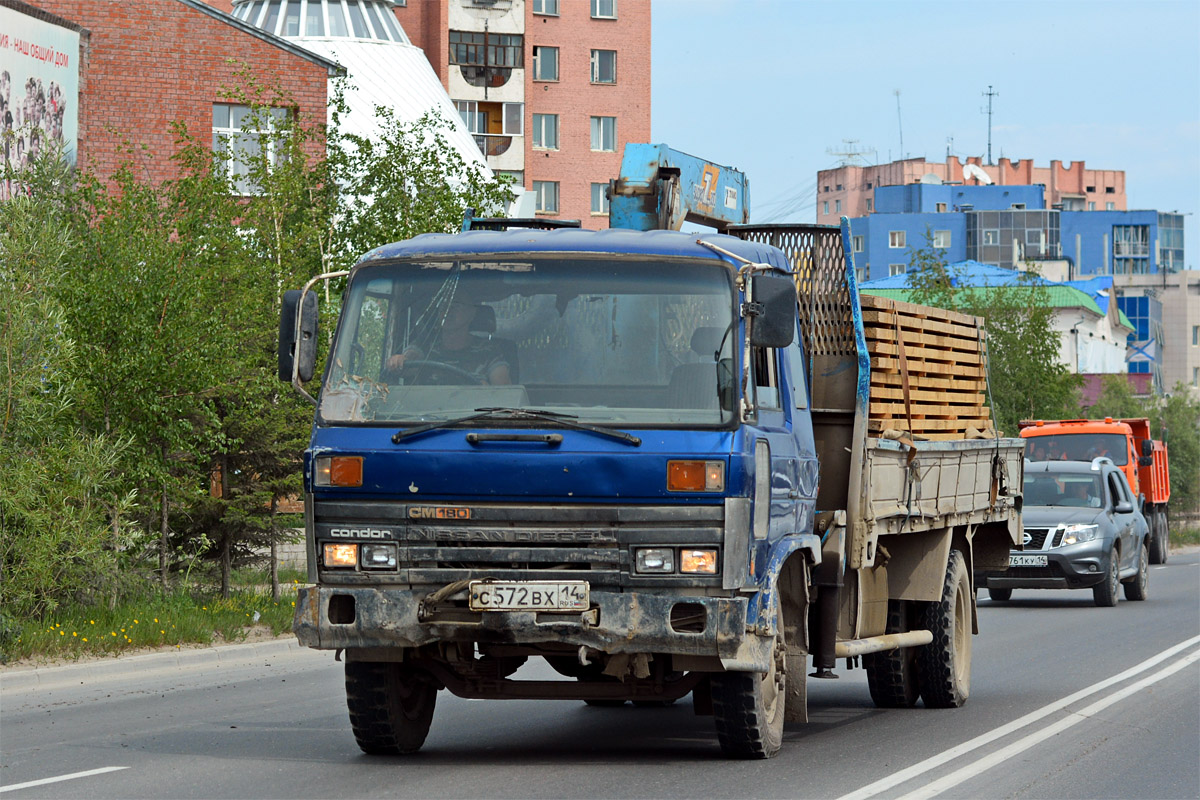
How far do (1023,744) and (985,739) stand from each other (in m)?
0.31

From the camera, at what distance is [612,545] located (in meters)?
8.13

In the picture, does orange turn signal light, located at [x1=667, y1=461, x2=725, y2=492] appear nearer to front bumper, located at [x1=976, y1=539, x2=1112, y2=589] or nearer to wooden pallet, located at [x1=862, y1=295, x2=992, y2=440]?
wooden pallet, located at [x1=862, y1=295, x2=992, y2=440]

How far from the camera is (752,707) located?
8.75m

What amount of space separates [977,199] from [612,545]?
125 m

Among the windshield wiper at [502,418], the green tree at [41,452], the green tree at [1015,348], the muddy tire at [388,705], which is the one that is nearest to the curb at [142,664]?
the green tree at [41,452]

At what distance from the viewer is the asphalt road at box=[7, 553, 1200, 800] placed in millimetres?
8422

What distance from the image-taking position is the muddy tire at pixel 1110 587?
77.4ft

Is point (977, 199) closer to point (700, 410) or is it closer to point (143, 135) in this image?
point (143, 135)

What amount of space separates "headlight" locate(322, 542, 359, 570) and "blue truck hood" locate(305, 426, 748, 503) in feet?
0.90

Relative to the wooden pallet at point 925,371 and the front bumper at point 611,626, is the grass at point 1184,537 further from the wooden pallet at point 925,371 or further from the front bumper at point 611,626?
the front bumper at point 611,626

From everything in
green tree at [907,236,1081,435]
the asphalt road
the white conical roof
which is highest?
the white conical roof

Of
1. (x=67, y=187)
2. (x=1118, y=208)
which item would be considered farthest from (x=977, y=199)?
(x=67, y=187)

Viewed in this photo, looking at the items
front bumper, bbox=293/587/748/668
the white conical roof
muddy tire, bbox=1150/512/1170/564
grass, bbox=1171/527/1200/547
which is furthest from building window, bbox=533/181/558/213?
front bumper, bbox=293/587/748/668

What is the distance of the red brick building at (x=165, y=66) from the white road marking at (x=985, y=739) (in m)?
30.8
